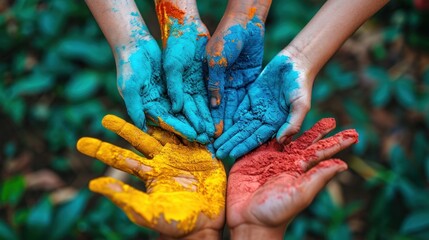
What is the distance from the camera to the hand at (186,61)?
1.54 metres

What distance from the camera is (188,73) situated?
1.60 meters

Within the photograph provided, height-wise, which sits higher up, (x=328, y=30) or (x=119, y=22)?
(x=119, y=22)

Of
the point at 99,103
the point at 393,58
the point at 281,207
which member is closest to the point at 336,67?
the point at 393,58

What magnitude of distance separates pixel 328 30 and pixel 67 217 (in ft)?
3.89

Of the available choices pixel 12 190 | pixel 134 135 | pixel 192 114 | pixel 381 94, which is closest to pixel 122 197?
pixel 134 135

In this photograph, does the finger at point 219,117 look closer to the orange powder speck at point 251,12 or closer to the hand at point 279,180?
the hand at point 279,180

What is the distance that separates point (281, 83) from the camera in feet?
5.06

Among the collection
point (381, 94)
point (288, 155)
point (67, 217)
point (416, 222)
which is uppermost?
point (288, 155)

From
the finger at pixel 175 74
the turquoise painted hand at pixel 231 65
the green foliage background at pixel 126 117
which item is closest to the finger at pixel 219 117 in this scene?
the turquoise painted hand at pixel 231 65

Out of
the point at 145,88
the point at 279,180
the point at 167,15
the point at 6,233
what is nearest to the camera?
the point at 279,180

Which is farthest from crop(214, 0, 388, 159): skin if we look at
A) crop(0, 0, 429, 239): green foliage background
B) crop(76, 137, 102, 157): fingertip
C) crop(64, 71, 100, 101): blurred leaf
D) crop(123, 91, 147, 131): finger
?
crop(64, 71, 100, 101): blurred leaf

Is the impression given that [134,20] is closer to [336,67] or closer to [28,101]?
[28,101]

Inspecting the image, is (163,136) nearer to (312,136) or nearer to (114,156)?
(114,156)

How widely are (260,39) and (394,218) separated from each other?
982 millimetres
